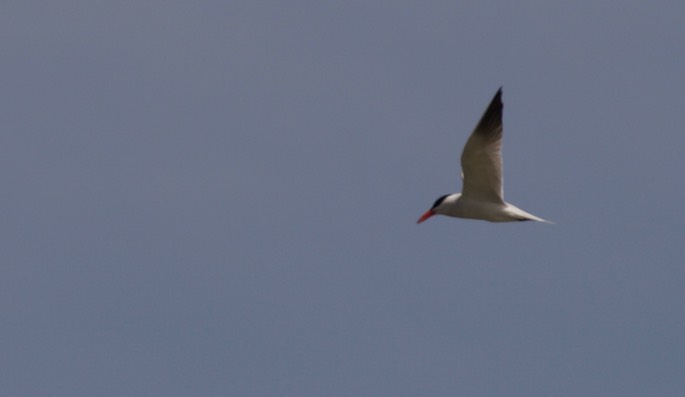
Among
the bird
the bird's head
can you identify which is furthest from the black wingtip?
the bird's head

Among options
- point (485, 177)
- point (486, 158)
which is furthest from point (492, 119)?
point (485, 177)

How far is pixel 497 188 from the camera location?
1319 inches

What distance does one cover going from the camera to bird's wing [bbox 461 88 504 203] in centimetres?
3294

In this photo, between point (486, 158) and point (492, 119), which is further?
point (486, 158)

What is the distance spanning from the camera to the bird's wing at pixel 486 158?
32.9m

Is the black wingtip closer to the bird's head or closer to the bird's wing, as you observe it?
the bird's wing

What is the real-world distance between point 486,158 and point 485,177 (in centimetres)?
42

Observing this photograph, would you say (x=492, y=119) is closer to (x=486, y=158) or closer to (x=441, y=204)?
(x=486, y=158)

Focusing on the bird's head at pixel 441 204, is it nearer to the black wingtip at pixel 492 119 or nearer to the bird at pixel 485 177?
the bird at pixel 485 177

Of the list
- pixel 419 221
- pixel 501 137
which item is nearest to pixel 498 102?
pixel 501 137

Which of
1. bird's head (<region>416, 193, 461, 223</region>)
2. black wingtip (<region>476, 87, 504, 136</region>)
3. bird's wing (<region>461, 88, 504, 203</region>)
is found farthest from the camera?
bird's head (<region>416, 193, 461, 223</region>)

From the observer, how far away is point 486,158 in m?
33.2

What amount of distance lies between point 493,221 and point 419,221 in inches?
75.6

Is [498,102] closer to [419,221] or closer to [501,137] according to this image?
[501,137]
